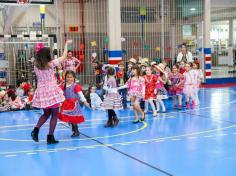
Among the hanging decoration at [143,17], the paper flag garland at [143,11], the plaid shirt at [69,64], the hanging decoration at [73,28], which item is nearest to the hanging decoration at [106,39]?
the hanging decoration at [73,28]

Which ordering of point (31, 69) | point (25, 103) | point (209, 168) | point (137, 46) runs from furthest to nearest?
point (137, 46) < point (31, 69) < point (25, 103) < point (209, 168)

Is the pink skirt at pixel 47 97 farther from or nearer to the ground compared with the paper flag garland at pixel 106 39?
nearer to the ground

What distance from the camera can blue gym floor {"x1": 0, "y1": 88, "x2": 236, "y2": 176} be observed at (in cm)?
469

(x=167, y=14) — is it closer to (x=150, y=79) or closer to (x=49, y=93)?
(x=150, y=79)

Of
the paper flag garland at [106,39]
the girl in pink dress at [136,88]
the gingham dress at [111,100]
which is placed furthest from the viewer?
the paper flag garland at [106,39]

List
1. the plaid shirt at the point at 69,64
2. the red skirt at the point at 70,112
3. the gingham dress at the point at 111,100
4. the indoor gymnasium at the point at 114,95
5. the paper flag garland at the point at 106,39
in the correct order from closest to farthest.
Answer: the indoor gymnasium at the point at 114,95 < the red skirt at the point at 70,112 < the gingham dress at the point at 111,100 < the plaid shirt at the point at 69,64 < the paper flag garland at the point at 106,39

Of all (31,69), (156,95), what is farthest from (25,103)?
(156,95)

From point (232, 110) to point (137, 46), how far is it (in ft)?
20.8

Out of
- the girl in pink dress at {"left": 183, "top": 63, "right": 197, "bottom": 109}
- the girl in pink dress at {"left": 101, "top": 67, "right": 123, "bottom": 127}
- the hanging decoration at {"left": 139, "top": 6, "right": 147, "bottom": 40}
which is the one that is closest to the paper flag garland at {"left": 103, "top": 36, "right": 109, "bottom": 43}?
the hanging decoration at {"left": 139, "top": 6, "right": 147, "bottom": 40}

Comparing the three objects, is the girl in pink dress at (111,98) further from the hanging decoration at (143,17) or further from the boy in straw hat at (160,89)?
the hanging decoration at (143,17)

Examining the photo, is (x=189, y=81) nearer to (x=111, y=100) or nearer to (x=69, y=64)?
(x=111, y=100)

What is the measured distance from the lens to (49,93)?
6.02 metres

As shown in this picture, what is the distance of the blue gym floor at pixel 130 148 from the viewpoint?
4.69m

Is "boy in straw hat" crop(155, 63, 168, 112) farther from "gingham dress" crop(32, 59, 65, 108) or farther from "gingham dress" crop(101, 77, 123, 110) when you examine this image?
"gingham dress" crop(32, 59, 65, 108)
